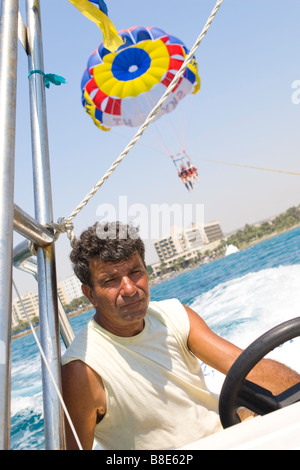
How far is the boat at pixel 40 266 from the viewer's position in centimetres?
65

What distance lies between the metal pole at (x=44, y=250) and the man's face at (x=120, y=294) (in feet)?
1.07

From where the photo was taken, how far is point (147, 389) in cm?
139

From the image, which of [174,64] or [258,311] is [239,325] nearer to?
[258,311]

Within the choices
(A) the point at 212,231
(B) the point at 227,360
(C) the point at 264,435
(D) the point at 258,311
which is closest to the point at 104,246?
(B) the point at 227,360

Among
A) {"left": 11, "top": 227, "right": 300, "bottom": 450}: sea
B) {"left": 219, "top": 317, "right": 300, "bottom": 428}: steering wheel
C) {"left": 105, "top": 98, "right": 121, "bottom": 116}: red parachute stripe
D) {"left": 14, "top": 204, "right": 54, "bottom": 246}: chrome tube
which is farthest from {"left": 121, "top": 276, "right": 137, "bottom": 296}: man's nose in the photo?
{"left": 105, "top": 98, "right": 121, "bottom": 116}: red parachute stripe

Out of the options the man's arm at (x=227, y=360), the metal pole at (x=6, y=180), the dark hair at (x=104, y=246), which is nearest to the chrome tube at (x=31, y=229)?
the metal pole at (x=6, y=180)

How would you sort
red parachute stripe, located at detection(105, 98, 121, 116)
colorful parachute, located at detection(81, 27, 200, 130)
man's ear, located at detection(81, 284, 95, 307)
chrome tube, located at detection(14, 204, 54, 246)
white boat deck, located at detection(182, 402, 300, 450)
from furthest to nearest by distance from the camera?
red parachute stripe, located at detection(105, 98, 121, 116) → colorful parachute, located at detection(81, 27, 200, 130) → man's ear, located at detection(81, 284, 95, 307) → chrome tube, located at detection(14, 204, 54, 246) → white boat deck, located at detection(182, 402, 300, 450)

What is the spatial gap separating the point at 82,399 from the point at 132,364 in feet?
0.80

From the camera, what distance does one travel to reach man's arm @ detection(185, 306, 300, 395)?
1.36 meters

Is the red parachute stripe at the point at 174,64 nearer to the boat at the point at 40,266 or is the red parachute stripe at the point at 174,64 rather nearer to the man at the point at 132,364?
the boat at the point at 40,266

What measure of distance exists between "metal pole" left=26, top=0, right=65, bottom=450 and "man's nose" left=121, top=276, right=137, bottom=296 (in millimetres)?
336

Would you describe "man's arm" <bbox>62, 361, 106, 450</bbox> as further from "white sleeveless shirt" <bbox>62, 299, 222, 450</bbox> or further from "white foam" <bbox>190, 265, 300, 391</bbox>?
"white foam" <bbox>190, 265, 300, 391</bbox>

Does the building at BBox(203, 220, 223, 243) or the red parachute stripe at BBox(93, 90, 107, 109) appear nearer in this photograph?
the red parachute stripe at BBox(93, 90, 107, 109)

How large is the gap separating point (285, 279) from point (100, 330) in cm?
787
